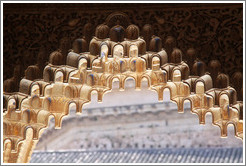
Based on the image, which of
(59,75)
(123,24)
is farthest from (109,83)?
(123,24)

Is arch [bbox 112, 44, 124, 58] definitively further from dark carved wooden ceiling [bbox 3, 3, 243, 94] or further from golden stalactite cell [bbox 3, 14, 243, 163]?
dark carved wooden ceiling [bbox 3, 3, 243, 94]

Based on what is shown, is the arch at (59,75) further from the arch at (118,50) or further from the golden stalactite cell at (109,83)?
the arch at (118,50)

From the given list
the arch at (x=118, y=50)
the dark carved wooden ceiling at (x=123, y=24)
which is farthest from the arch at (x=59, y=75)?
the arch at (x=118, y=50)

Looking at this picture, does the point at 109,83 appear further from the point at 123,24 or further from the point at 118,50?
the point at 123,24

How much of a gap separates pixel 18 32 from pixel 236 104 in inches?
65.6

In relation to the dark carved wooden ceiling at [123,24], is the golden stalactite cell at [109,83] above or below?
below

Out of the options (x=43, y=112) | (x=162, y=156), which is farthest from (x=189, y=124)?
(x=43, y=112)

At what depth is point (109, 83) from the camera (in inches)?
161

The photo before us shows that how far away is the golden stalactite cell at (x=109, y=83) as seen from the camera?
3389 mm

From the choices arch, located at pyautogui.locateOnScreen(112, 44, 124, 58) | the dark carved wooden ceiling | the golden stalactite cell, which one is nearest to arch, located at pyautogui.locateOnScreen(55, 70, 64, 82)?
the golden stalactite cell

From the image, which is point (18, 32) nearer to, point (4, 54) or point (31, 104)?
point (4, 54)

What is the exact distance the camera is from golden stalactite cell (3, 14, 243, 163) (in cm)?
339

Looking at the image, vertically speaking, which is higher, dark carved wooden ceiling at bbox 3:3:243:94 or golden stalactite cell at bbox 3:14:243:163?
dark carved wooden ceiling at bbox 3:3:243:94

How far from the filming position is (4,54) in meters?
3.47
